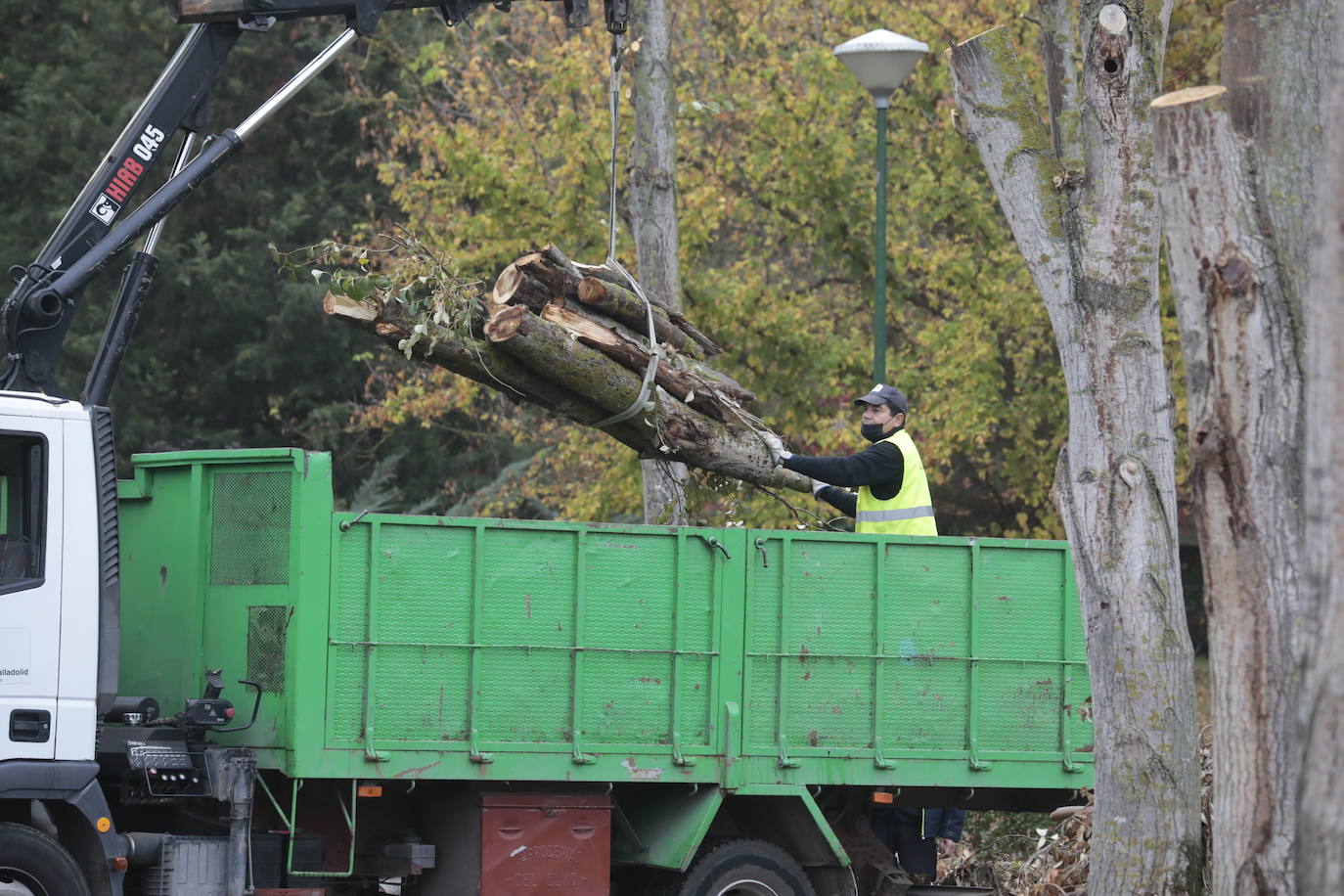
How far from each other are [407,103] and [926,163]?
10397mm

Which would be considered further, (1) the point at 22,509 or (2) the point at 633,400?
(2) the point at 633,400

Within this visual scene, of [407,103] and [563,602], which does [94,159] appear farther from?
[563,602]

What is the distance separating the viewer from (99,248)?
8.38 m

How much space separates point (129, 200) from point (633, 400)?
261 centimetres

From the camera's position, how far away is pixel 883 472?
914cm

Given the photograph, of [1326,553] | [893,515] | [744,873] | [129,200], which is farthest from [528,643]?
[1326,553]

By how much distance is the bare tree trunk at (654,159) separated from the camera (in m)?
14.3

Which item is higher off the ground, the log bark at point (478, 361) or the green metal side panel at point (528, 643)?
the log bark at point (478, 361)

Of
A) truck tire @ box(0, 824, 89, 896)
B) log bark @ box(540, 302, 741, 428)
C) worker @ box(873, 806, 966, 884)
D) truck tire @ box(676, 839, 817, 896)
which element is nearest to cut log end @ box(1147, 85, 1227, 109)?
log bark @ box(540, 302, 741, 428)

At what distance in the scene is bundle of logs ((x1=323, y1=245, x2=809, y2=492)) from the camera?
8.63 meters

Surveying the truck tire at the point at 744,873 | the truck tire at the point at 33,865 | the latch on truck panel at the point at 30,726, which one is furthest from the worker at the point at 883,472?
the truck tire at the point at 33,865

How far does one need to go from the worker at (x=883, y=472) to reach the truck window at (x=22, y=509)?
11.9 feet

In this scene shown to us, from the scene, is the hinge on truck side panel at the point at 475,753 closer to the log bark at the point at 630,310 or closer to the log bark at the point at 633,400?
the log bark at the point at 633,400

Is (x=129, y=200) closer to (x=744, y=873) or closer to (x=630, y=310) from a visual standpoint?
(x=630, y=310)
